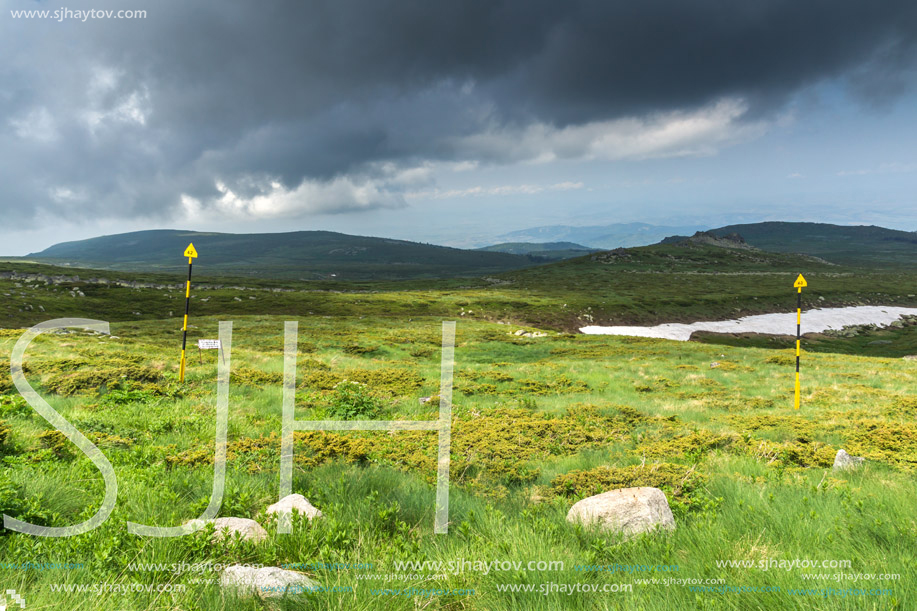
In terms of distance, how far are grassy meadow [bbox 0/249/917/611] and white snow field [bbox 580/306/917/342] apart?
50.7 metres

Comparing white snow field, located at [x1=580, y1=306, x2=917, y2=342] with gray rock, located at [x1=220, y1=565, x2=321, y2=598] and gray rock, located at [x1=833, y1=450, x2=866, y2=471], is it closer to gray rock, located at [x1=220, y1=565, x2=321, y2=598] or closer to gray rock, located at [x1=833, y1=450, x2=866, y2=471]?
gray rock, located at [x1=833, y1=450, x2=866, y2=471]

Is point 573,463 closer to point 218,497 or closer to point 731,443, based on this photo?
point 731,443

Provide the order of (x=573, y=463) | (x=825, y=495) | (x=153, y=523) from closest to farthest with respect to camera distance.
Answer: (x=153, y=523)
(x=825, y=495)
(x=573, y=463)

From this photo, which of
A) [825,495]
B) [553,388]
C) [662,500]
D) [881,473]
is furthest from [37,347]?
[881,473]

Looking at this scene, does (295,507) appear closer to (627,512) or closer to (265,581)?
(265,581)

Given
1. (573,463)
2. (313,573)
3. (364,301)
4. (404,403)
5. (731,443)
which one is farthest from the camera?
(364,301)

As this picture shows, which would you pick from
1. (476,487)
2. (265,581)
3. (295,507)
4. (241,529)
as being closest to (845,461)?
(476,487)

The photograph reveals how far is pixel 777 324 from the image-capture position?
74000 millimetres

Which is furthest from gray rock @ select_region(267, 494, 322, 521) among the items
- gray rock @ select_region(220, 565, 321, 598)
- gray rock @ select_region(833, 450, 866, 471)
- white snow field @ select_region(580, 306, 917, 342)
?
white snow field @ select_region(580, 306, 917, 342)

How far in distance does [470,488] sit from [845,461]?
6488mm

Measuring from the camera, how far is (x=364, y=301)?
8488 centimetres

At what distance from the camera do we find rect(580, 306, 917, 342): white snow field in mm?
66625

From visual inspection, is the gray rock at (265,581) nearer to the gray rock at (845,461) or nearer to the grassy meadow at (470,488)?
the grassy meadow at (470,488)

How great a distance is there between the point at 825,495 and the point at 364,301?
82768 millimetres
